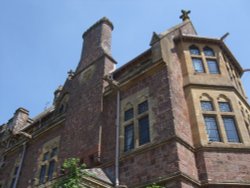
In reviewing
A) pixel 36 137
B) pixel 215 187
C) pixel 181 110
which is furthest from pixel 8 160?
pixel 215 187

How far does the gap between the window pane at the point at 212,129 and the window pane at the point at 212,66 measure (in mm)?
3003

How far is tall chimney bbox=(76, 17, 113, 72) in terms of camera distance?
20231mm

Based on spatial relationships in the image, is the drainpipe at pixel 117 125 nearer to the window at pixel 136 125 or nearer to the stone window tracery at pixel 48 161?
the window at pixel 136 125

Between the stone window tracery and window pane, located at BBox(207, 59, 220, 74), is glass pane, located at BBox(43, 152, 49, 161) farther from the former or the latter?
window pane, located at BBox(207, 59, 220, 74)

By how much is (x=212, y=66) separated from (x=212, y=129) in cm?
395

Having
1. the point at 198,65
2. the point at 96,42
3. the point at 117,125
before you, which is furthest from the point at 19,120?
the point at 198,65

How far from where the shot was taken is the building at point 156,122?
12.2m

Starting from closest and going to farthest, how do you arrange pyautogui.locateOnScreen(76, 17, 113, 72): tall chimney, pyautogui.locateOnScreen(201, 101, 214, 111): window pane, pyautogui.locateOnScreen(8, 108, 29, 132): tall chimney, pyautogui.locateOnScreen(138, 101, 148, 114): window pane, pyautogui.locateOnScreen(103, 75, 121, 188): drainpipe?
pyautogui.locateOnScreen(103, 75, 121, 188): drainpipe, pyautogui.locateOnScreen(201, 101, 214, 111): window pane, pyautogui.locateOnScreen(138, 101, 148, 114): window pane, pyautogui.locateOnScreen(76, 17, 113, 72): tall chimney, pyautogui.locateOnScreen(8, 108, 29, 132): tall chimney

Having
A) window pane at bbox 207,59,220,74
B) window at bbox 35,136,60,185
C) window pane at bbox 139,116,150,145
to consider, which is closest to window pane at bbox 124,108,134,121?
window pane at bbox 139,116,150,145

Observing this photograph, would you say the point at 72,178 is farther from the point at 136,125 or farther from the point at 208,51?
the point at 208,51

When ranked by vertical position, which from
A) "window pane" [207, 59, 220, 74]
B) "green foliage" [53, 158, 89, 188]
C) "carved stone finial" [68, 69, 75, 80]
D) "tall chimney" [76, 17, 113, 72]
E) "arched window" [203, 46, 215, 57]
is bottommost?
"green foliage" [53, 158, 89, 188]

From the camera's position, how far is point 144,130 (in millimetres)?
13938

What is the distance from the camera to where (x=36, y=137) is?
20484 millimetres

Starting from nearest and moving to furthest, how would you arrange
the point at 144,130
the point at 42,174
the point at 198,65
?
the point at 144,130 < the point at 198,65 < the point at 42,174
